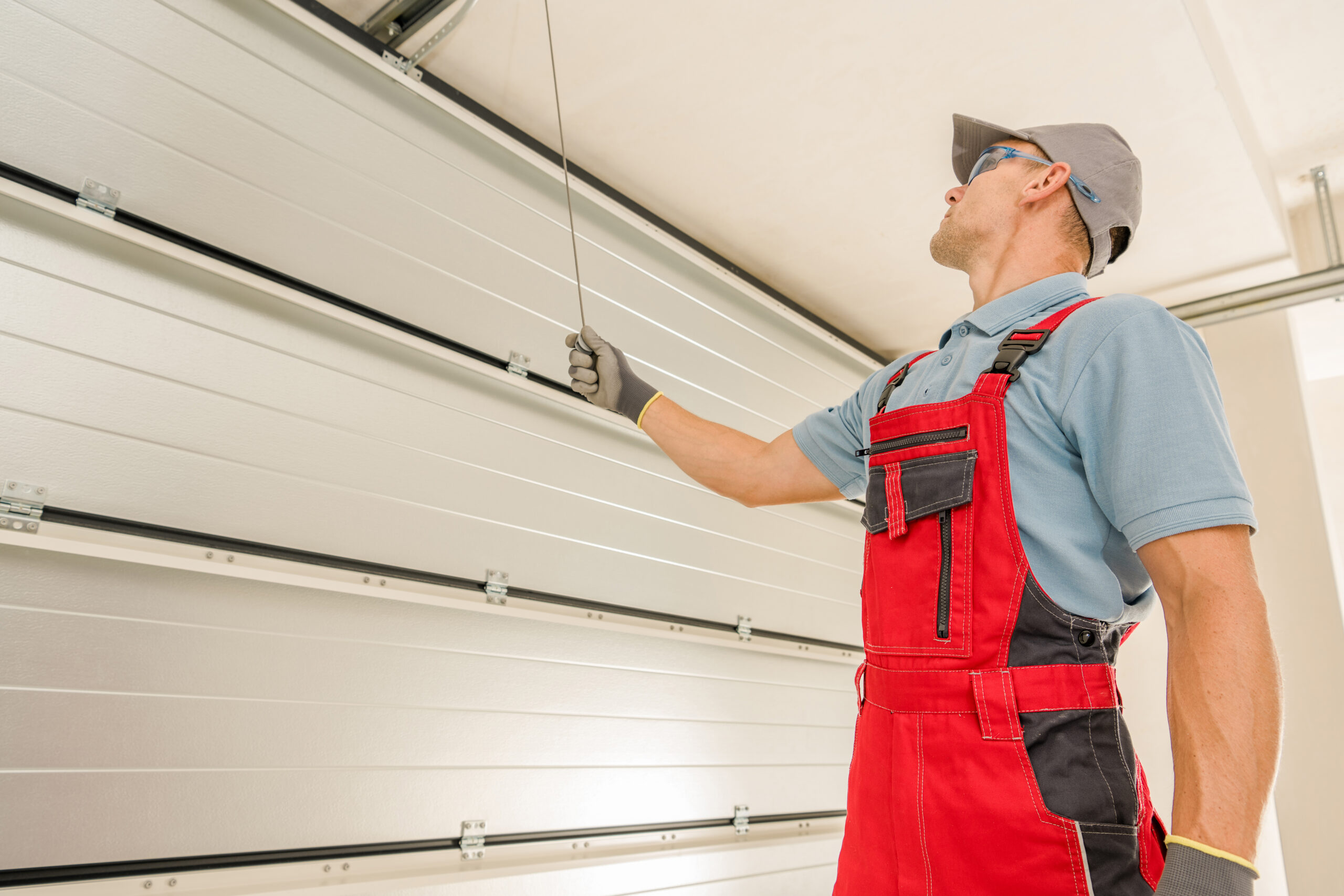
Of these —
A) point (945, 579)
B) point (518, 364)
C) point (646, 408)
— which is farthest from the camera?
point (518, 364)

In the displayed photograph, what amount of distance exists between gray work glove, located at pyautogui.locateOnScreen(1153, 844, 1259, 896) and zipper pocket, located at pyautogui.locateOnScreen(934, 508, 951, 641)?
1.46 ft

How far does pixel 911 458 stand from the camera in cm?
161

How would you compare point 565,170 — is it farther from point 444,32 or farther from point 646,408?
point 646,408

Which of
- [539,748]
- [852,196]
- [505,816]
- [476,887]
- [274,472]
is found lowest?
[476,887]

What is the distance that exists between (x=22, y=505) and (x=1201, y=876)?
2.61 metres

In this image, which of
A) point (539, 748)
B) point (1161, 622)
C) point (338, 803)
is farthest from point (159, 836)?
point (1161, 622)

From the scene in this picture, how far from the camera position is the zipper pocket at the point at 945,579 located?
1455mm

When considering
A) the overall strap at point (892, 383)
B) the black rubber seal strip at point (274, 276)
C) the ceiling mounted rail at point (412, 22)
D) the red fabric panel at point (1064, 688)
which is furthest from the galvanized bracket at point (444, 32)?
the red fabric panel at point (1064, 688)

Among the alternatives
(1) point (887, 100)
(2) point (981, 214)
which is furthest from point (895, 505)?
(1) point (887, 100)

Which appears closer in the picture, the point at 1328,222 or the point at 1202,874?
the point at 1202,874

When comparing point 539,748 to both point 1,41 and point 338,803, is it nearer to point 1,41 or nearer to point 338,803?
point 338,803

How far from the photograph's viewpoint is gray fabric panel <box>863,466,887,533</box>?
1643 mm

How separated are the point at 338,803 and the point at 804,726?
266cm

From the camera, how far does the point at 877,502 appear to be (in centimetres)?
166
